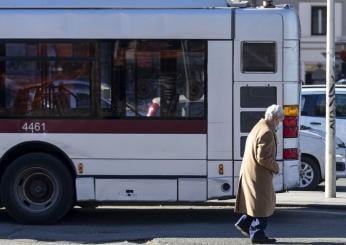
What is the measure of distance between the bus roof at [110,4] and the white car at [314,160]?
16.1 feet

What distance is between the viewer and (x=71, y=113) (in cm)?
1053

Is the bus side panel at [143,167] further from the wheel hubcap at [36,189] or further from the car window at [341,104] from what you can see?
the car window at [341,104]

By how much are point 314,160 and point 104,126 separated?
557 cm

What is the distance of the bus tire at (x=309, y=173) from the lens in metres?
14.6

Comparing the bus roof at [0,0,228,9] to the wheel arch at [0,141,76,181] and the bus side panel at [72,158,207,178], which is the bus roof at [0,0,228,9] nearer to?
the wheel arch at [0,141,76,181]

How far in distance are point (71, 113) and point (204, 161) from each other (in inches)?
76.5

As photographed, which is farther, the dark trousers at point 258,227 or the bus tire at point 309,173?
the bus tire at point 309,173

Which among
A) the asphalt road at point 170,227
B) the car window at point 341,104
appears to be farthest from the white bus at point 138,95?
the car window at point 341,104

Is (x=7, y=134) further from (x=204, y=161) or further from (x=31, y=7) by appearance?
(x=204, y=161)

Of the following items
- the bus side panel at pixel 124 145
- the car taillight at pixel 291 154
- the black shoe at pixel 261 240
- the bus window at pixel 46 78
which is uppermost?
the bus window at pixel 46 78

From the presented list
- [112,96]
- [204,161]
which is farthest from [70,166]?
[204,161]

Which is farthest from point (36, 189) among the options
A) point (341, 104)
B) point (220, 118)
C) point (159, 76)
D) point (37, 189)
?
point (341, 104)

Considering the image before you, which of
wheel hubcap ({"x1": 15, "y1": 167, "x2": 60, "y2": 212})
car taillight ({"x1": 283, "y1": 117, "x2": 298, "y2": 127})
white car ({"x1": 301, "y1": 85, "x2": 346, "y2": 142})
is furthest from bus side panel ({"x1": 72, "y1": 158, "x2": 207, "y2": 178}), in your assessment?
white car ({"x1": 301, "y1": 85, "x2": 346, "y2": 142})

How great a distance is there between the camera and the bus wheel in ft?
34.5
